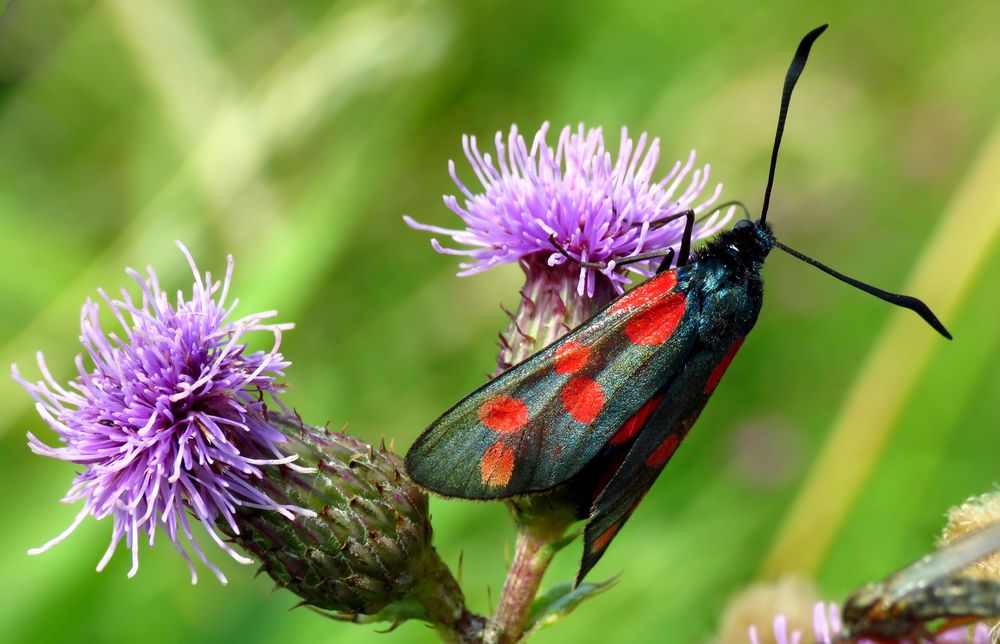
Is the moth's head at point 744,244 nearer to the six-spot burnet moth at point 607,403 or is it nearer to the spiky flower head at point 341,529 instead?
the six-spot burnet moth at point 607,403

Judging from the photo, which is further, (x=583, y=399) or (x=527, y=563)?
(x=527, y=563)

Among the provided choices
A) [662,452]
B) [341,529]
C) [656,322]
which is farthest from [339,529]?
[656,322]

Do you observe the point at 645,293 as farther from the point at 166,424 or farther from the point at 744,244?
the point at 166,424

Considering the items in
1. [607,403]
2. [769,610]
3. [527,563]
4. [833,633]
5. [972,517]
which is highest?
[607,403]

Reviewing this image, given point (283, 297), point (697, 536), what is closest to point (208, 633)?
point (283, 297)

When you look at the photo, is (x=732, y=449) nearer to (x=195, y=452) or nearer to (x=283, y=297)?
(x=283, y=297)

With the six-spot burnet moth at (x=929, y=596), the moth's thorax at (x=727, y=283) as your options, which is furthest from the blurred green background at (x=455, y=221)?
the six-spot burnet moth at (x=929, y=596)

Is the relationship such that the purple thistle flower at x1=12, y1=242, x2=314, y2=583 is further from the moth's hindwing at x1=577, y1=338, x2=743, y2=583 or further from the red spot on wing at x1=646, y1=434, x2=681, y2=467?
the red spot on wing at x1=646, y1=434, x2=681, y2=467
